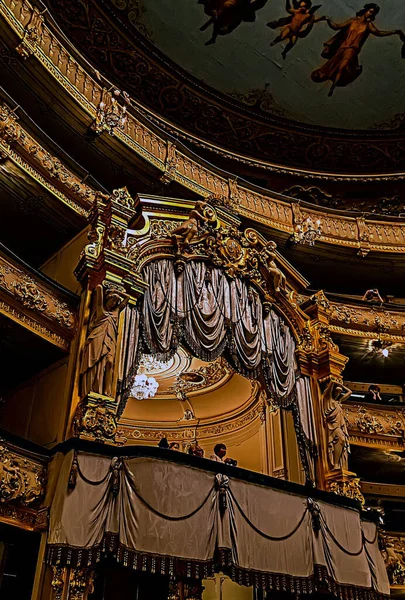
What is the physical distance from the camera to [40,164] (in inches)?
349

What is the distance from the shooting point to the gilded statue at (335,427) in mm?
9062

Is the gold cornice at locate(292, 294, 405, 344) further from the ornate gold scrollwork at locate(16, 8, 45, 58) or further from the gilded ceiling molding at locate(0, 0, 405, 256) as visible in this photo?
the ornate gold scrollwork at locate(16, 8, 45, 58)

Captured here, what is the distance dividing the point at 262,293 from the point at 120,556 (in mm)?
5140

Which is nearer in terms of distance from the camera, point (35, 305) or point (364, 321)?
point (35, 305)

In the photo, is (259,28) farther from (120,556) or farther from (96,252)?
(120,556)

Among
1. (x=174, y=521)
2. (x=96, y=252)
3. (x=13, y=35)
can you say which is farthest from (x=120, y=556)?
(x=13, y=35)

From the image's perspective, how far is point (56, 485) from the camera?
6.07 meters

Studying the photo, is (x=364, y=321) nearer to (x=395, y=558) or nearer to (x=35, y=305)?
(x=395, y=558)

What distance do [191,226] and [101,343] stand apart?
9.30 ft

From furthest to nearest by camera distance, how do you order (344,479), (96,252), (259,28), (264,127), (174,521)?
(264,127)
(259,28)
(344,479)
(96,252)
(174,521)

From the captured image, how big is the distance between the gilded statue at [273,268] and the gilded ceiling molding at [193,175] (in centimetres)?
201

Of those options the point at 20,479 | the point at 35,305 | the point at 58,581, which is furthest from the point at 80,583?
the point at 35,305

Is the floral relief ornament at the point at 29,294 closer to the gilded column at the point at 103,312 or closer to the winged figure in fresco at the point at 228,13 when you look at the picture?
the gilded column at the point at 103,312

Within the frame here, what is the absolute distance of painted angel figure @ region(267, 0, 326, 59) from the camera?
13219mm
